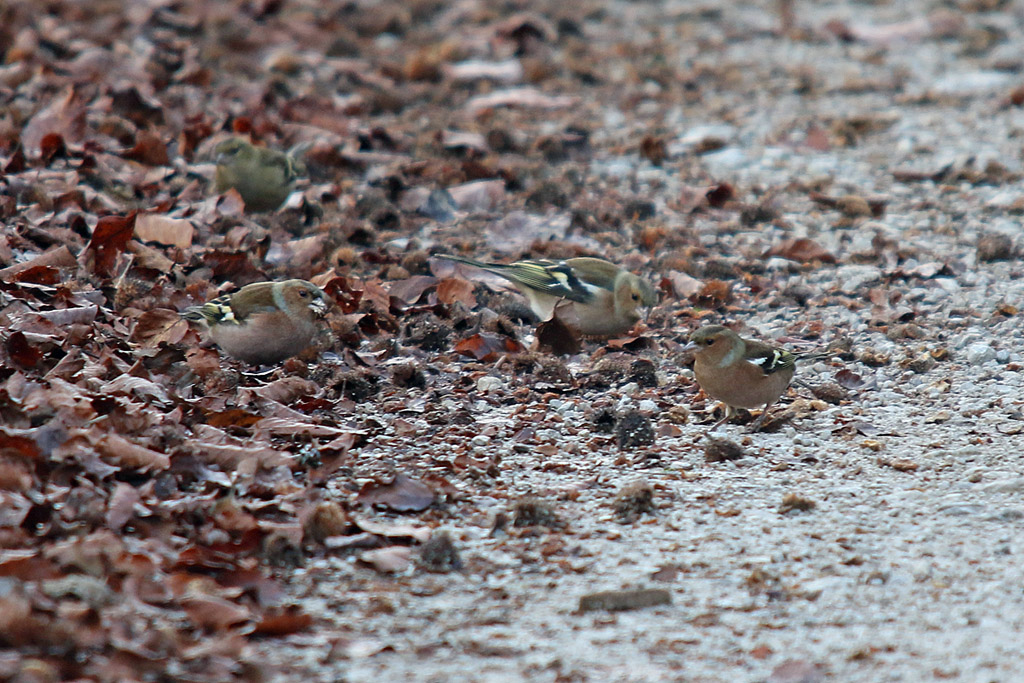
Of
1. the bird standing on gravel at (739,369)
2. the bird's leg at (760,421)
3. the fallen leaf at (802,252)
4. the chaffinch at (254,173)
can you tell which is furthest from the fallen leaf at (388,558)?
the fallen leaf at (802,252)

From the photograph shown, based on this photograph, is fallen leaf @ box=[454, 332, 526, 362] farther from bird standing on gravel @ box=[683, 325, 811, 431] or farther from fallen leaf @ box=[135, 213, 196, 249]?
fallen leaf @ box=[135, 213, 196, 249]

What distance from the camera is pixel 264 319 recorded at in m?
4.89

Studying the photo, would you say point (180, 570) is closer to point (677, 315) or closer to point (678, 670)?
point (678, 670)

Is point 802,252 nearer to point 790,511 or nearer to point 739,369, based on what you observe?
point 739,369

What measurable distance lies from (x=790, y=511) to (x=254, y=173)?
408 cm

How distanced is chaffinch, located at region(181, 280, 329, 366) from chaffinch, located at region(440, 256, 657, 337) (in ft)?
3.48

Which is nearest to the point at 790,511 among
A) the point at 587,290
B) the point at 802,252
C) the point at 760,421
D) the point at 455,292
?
the point at 760,421

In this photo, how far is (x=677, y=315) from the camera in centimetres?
612

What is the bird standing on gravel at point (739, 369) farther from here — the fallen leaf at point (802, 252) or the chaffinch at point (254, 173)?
the chaffinch at point (254, 173)

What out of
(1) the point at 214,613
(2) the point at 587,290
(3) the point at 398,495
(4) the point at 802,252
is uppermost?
(1) the point at 214,613

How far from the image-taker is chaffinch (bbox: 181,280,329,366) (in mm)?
4941

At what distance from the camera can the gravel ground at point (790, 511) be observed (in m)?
3.18

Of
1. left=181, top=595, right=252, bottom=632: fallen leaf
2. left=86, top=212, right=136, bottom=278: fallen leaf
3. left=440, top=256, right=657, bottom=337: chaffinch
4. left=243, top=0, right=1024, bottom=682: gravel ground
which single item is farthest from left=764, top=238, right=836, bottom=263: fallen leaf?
left=181, top=595, right=252, bottom=632: fallen leaf

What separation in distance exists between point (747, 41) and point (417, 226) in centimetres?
590
